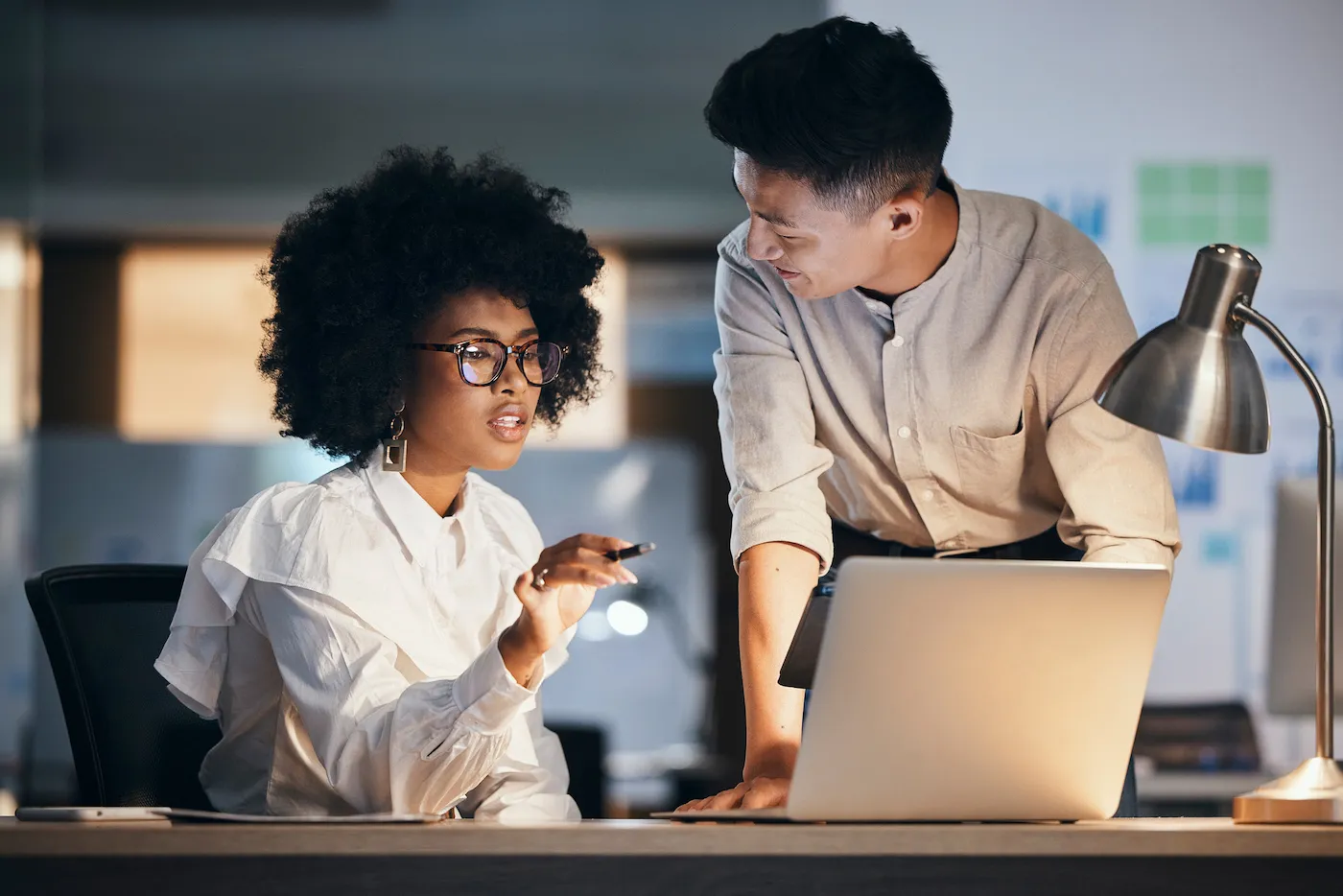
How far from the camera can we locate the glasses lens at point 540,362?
1.94 metres

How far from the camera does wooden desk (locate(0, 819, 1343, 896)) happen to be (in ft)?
3.27

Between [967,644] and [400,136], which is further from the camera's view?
[400,136]

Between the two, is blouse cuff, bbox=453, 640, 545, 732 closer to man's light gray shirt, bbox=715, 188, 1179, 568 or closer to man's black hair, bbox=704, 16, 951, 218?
man's light gray shirt, bbox=715, 188, 1179, 568

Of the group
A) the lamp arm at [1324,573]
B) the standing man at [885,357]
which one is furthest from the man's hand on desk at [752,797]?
the lamp arm at [1324,573]

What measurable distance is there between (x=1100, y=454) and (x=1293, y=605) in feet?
2.19

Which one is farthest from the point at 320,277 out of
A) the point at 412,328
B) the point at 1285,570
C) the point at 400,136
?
the point at 400,136

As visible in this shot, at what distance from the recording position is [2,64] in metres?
5.02

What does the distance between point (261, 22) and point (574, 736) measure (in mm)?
3506

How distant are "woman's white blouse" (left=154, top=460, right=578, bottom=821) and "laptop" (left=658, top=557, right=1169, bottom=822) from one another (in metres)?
0.42

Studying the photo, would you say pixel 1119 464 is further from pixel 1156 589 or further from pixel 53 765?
pixel 53 765

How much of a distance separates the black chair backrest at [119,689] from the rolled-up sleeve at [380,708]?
0.75ft

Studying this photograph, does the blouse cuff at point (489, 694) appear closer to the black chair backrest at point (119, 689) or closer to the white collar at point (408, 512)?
the white collar at point (408, 512)

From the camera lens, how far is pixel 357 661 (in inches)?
63.5

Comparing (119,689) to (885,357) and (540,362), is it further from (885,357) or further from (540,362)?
(885,357)
